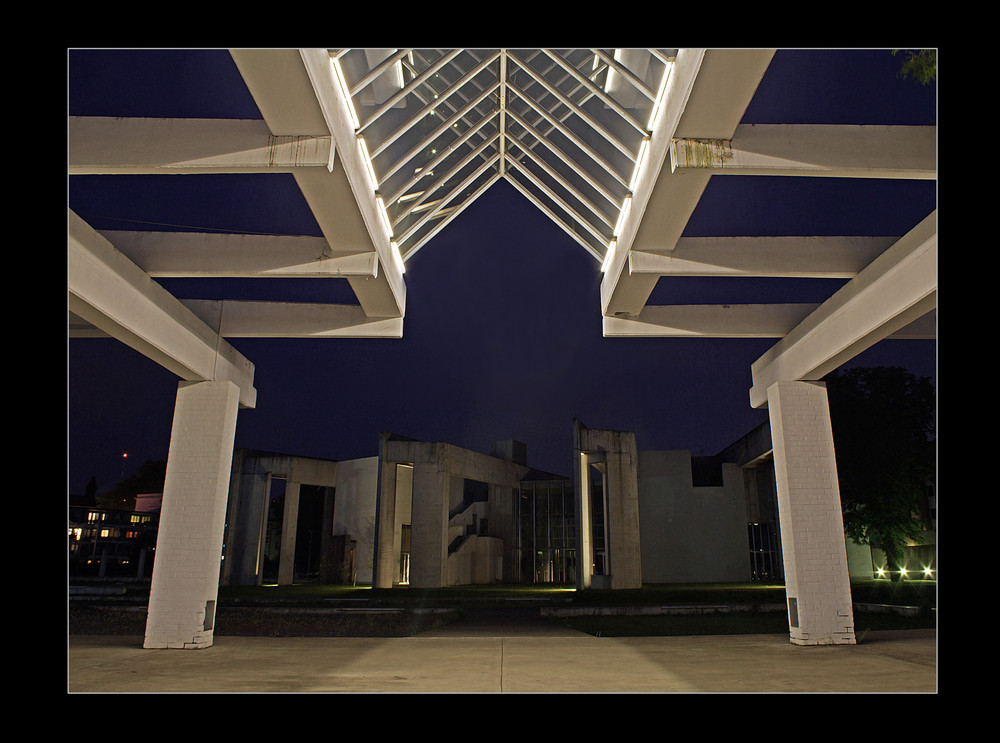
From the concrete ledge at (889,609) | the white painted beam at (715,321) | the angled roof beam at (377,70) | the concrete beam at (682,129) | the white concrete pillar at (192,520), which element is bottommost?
the concrete ledge at (889,609)

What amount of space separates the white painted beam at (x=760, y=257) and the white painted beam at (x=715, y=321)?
2029 mm

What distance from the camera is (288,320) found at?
1257 cm

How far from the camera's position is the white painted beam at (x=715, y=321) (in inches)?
489

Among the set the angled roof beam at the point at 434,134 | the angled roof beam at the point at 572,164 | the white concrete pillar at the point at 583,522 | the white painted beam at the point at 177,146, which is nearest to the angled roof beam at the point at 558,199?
the angled roof beam at the point at 572,164

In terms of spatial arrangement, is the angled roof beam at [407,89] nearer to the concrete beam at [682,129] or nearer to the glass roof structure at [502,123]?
the glass roof structure at [502,123]

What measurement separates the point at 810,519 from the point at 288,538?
31600 mm

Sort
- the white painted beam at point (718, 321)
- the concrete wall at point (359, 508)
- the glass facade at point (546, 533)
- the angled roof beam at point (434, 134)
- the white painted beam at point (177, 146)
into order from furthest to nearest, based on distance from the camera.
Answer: the glass facade at point (546, 533) → the concrete wall at point (359, 508) → the white painted beam at point (718, 321) → the angled roof beam at point (434, 134) → the white painted beam at point (177, 146)

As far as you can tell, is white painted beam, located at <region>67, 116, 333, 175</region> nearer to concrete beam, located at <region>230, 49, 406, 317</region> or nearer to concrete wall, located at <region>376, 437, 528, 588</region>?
concrete beam, located at <region>230, 49, 406, 317</region>

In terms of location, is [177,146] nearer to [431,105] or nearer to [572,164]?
[431,105]

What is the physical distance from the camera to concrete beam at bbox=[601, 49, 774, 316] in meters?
6.23

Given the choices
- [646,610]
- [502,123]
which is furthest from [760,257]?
[646,610]
